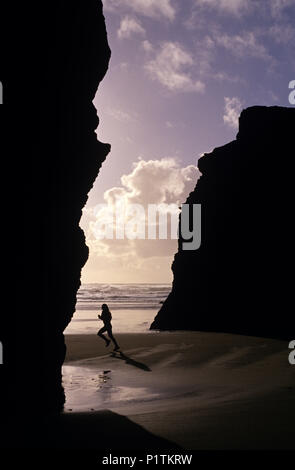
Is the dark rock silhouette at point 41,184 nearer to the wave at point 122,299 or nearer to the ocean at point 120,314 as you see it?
the ocean at point 120,314

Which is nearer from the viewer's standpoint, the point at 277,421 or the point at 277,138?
the point at 277,421

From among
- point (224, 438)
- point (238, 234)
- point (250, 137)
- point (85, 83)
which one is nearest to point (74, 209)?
point (85, 83)

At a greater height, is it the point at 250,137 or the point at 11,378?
the point at 250,137

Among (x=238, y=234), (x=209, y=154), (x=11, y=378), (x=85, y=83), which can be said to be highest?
(x=209, y=154)

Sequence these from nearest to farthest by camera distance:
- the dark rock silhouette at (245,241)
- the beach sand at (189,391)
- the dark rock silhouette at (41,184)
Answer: the beach sand at (189,391) < the dark rock silhouette at (41,184) < the dark rock silhouette at (245,241)

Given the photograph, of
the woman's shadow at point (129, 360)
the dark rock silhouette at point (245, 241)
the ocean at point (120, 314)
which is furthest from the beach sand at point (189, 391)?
the ocean at point (120, 314)

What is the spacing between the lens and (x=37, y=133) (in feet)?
27.0

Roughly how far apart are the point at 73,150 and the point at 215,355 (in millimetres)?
9312

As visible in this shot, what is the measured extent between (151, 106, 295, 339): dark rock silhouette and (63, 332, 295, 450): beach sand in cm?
773

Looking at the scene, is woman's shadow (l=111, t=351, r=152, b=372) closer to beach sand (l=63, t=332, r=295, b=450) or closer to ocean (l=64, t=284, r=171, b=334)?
beach sand (l=63, t=332, r=295, b=450)

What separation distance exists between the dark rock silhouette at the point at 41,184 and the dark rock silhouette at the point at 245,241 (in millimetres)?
17476

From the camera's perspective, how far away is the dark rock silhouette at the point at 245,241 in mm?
26016
